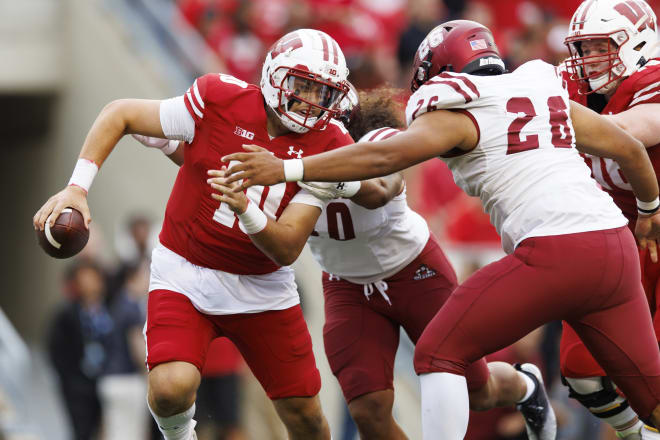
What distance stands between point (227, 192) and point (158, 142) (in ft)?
3.48

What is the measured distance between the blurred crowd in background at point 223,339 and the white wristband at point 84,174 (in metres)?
3.53

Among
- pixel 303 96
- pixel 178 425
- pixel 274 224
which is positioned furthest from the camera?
pixel 178 425

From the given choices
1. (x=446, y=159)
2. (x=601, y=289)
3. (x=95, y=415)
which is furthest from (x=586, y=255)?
(x=95, y=415)

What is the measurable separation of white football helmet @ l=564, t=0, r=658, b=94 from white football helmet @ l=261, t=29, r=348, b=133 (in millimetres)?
1146

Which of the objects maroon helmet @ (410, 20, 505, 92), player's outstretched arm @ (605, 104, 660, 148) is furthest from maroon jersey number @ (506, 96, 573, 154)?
player's outstretched arm @ (605, 104, 660, 148)

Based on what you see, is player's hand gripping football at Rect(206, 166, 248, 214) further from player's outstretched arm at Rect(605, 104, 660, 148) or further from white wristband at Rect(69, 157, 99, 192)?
player's outstretched arm at Rect(605, 104, 660, 148)

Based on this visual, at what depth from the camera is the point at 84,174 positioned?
4730 mm

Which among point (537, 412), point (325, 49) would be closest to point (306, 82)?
point (325, 49)

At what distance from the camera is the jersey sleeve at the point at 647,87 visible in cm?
496

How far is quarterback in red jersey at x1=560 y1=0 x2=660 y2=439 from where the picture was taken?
196 inches

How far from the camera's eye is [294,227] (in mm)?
4598

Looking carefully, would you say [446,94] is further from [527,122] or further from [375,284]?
[375,284]

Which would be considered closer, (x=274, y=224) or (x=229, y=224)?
(x=274, y=224)

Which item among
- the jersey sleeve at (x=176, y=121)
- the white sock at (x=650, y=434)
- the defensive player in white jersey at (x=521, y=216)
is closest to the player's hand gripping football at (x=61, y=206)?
the jersey sleeve at (x=176, y=121)
